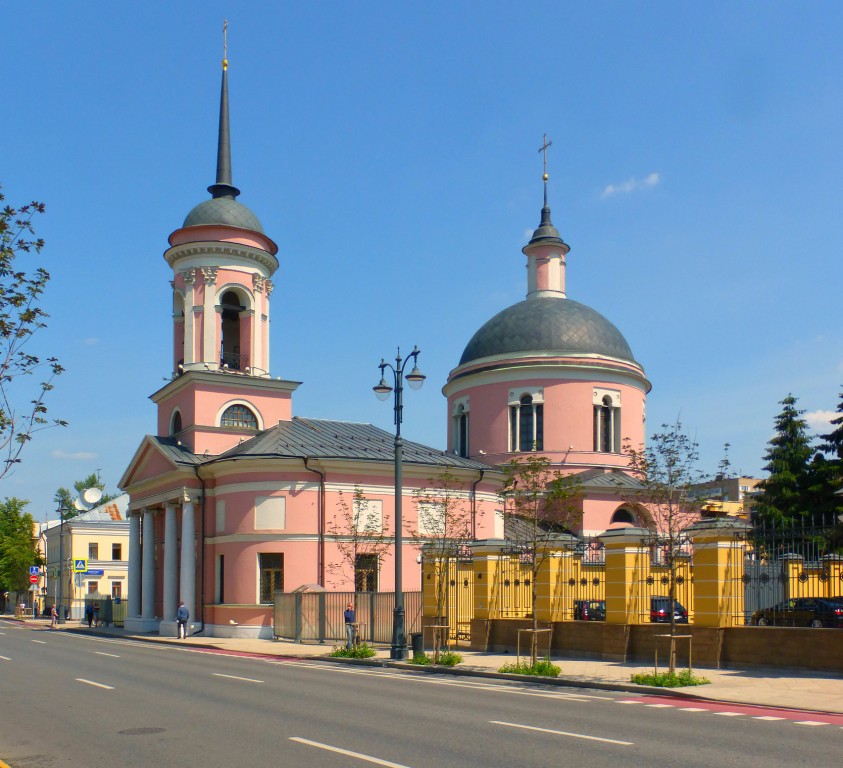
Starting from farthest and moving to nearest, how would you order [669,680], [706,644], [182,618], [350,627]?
[182,618] < [350,627] < [706,644] < [669,680]

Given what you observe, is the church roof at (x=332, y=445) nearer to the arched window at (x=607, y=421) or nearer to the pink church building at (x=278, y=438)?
the pink church building at (x=278, y=438)

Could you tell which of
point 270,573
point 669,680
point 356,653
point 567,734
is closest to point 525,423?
point 270,573

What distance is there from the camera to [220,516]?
39.2 meters

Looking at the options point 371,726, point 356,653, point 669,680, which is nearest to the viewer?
point 371,726

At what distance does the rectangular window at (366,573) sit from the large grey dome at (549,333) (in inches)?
597

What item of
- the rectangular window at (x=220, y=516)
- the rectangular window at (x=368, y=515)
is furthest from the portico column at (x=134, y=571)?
the rectangular window at (x=368, y=515)

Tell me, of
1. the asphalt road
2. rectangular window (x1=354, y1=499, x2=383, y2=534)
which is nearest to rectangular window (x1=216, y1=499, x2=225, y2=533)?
rectangular window (x1=354, y1=499, x2=383, y2=534)

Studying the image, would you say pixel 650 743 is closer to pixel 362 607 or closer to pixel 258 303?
pixel 362 607

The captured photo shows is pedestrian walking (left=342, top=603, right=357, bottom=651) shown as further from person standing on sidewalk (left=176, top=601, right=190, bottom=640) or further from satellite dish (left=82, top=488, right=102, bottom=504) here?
satellite dish (left=82, top=488, right=102, bottom=504)

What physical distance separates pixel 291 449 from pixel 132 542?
41.2 feet

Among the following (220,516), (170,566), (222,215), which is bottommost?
(170,566)

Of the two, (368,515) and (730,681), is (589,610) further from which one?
(368,515)

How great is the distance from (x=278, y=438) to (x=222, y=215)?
10.8 metres

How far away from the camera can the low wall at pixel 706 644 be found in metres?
18.9
